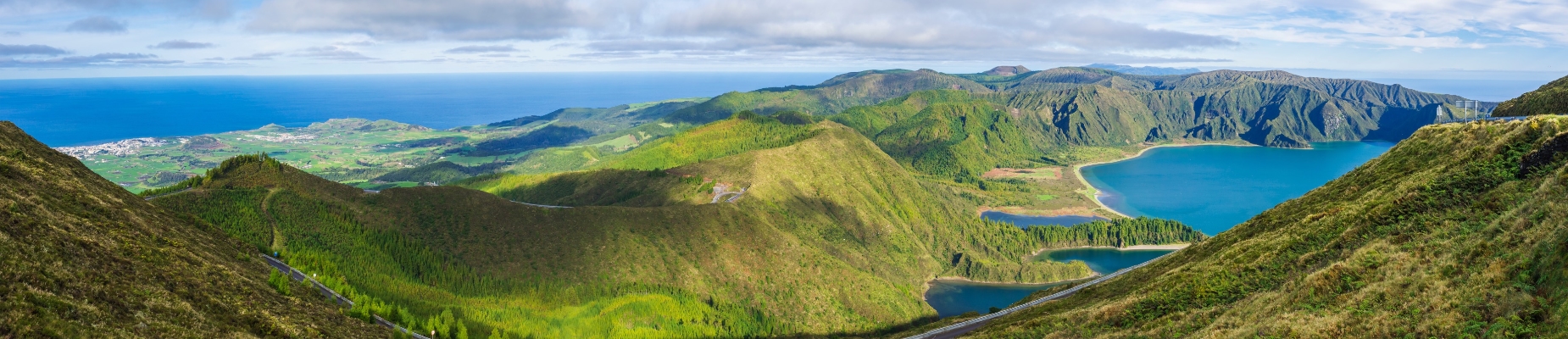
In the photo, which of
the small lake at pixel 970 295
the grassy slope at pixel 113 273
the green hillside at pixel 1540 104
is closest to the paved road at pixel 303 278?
the grassy slope at pixel 113 273

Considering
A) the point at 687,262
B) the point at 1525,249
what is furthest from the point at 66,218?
the point at 687,262

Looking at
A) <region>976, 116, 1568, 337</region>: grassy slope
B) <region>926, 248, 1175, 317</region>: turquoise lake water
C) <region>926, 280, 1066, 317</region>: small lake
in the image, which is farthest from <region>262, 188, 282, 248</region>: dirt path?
<region>926, 248, 1175, 317</region>: turquoise lake water

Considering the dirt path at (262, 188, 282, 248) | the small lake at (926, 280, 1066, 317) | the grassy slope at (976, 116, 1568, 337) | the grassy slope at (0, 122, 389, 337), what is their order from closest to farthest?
1. the grassy slope at (976, 116, 1568, 337)
2. the grassy slope at (0, 122, 389, 337)
3. the dirt path at (262, 188, 282, 248)
4. the small lake at (926, 280, 1066, 317)

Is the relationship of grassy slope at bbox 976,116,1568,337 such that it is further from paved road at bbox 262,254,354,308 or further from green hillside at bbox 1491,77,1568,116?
paved road at bbox 262,254,354,308

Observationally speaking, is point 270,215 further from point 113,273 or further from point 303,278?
point 113,273

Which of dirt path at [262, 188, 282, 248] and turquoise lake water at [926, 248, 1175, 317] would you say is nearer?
dirt path at [262, 188, 282, 248]

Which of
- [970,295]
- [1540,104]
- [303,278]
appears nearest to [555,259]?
[303,278]

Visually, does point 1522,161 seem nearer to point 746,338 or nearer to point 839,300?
point 746,338
